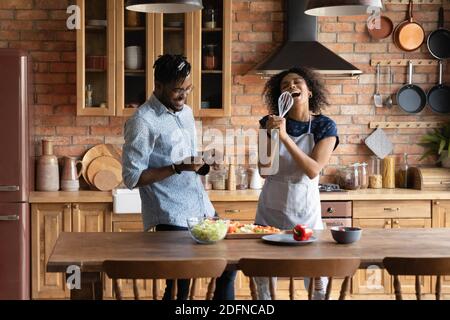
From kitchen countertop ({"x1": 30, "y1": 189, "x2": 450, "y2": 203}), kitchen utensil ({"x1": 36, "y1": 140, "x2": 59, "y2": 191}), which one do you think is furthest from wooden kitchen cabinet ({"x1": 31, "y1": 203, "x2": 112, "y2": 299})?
kitchen utensil ({"x1": 36, "y1": 140, "x2": 59, "y2": 191})

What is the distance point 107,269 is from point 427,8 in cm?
415

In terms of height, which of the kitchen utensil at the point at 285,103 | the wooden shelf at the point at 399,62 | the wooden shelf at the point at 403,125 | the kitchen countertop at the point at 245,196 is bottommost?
the kitchen countertop at the point at 245,196

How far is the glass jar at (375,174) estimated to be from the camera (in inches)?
246

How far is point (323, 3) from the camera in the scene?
3793 mm

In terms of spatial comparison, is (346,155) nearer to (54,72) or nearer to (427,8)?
(427,8)

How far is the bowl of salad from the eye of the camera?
3555 millimetres

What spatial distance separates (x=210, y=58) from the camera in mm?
5953

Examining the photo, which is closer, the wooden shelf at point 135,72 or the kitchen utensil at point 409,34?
the wooden shelf at point 135,72

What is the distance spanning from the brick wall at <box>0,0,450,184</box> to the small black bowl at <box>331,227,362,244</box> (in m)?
2.75

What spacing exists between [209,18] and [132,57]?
0.62 m

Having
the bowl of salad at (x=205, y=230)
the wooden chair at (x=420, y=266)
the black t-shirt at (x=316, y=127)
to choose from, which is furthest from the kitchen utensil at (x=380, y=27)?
the wooden chair at (x=420, y=266)

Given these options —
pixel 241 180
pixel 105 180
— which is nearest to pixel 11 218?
pixel 105 180

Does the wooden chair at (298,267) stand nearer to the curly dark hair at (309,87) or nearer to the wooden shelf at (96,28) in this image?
the curly dark hair at (309,87)

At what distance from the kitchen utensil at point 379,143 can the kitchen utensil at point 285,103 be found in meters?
2.31
